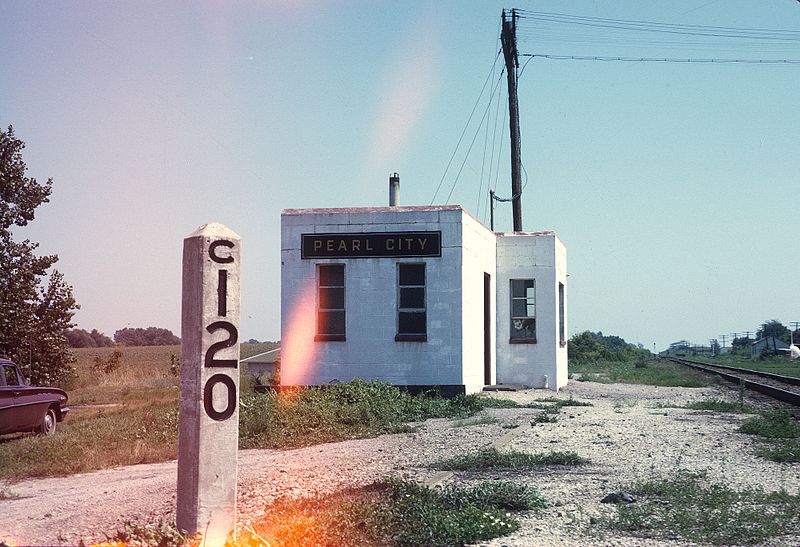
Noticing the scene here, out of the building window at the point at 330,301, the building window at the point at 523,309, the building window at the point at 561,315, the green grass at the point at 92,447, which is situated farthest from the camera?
the building window at the point at 561,315

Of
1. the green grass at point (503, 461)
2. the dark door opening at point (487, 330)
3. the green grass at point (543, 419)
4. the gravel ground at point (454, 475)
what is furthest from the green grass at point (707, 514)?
the dark door opening at point (487, 330)

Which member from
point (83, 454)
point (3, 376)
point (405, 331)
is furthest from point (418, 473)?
point (405, 331)

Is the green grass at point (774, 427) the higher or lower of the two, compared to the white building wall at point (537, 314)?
lower

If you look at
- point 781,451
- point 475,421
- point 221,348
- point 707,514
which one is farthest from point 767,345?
point 221,348

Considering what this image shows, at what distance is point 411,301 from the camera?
20.1 metres

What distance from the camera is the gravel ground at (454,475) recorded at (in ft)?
23.7

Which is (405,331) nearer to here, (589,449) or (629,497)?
(589,449)

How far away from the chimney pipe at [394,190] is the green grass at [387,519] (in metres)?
14.6

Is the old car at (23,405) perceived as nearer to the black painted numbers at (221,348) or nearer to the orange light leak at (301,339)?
the orange light leak at (301,339)

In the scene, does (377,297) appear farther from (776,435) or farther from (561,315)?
(561,315)

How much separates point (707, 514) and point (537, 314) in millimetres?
17546

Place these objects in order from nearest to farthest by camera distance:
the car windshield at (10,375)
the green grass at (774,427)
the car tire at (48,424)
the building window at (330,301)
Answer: the green grass at (774,427), the car windshield at (10,375), the car tire at (48,424), the building window at (330,301)

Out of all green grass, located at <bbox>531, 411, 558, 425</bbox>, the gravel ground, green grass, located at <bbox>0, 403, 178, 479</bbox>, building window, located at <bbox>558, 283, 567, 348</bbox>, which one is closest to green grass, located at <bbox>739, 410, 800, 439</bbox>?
the gravel ground

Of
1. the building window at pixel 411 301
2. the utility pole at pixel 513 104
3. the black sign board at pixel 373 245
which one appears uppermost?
the utility pole at pixel 513 104
